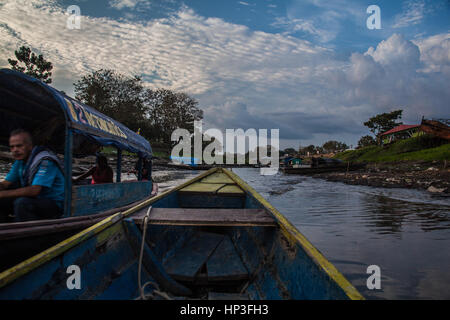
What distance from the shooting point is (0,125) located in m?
4.44

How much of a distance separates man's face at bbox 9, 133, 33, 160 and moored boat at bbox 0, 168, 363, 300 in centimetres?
168

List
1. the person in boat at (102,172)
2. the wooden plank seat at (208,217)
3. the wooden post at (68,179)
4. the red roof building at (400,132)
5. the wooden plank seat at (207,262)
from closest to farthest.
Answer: the wooden plank seat at (208,217) < the wooden plank seat at (207,262) < the wooden post at (68,179) < the person in boat at (102,172) < the red roof building at (400,132)

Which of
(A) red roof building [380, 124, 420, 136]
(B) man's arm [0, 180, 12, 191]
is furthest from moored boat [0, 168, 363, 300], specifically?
(A) red roof building [380, 124, 420, 136]

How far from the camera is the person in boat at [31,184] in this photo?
282 cm

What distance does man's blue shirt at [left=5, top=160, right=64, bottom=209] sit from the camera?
2887 millimetres

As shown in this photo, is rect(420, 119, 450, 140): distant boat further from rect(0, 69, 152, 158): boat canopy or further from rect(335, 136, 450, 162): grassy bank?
rect(0, 69, 152, 158): boat canopy

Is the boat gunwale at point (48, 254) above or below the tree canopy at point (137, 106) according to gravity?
below

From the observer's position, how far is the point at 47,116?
465 centimetres

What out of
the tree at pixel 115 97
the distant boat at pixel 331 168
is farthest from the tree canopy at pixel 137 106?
the distant boat at pixel 331 168

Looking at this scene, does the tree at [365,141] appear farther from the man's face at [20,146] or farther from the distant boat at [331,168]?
the man's face at [20,146]

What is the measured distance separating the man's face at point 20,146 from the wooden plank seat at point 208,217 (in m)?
1.73
